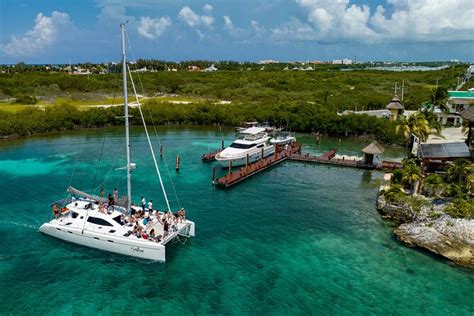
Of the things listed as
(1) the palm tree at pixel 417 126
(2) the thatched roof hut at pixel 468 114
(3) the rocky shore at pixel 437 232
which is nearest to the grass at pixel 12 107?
(1) the palm tree at pixel 417 126

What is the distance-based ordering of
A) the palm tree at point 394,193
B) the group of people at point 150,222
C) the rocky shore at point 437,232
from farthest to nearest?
the palm tree at point 394,193
the rocky shore at point 437,232
the group of people at point 150,222

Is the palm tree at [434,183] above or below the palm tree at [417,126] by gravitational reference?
below

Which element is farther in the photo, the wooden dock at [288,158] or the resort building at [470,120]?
the wooden dock at [288,158]

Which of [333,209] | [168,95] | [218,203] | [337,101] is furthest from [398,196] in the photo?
[168,95]

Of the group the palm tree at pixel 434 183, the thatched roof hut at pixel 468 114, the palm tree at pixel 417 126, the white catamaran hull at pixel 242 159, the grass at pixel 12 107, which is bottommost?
the white catamaran hull at pixel 242 159

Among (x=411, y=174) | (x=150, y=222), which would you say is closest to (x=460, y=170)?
(x=411, y=174)

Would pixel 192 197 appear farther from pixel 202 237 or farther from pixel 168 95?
pixel 168 95

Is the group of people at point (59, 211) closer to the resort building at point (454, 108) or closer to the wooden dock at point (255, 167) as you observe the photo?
the wooden dock at point (255, 167)
